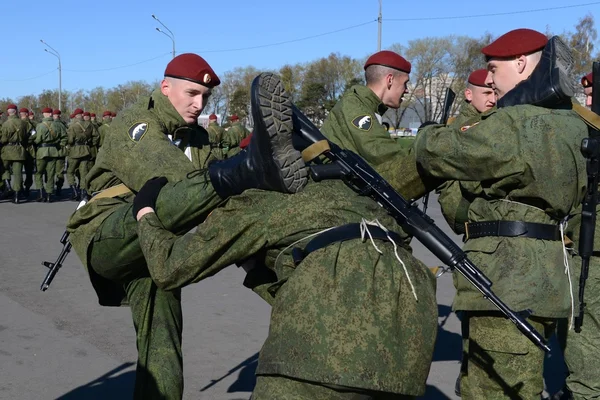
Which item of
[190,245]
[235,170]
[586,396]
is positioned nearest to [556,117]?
[235,170]

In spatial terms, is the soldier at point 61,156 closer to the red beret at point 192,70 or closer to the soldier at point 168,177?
the soldier at point 168,177

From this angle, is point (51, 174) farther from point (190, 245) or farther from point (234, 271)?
point (190, 245)

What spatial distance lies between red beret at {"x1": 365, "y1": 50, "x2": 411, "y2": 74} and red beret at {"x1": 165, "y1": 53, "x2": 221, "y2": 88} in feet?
5.13

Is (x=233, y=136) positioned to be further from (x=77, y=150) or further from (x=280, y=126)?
(x=280, y=126)

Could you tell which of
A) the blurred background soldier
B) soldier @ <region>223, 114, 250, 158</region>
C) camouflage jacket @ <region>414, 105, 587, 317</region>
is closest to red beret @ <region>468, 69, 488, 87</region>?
camouflage jacket @ <region>414, 105, 587, 317</region>

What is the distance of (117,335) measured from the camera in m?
6.27

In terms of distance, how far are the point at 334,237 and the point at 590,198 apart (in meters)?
1.69

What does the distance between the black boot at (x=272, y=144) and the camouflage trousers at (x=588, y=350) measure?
297cm

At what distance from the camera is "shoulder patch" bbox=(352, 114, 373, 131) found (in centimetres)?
461

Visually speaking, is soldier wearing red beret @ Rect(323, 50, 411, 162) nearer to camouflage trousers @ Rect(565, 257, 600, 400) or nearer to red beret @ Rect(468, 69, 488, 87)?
red beret @ Rect(468, 69, 488, 87)

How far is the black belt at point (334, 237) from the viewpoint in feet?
8.44

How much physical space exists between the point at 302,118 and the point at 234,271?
6.34m

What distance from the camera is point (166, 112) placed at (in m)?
3.87

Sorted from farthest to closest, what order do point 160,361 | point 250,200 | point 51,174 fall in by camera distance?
1. point 51,174
2. point 160,361
3. point 250,200
